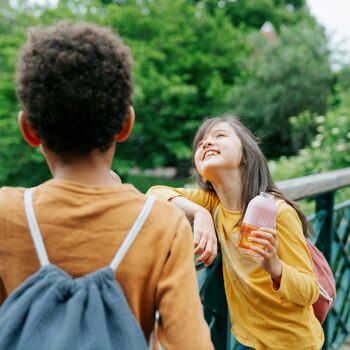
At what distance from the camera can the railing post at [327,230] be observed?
2.95 meters

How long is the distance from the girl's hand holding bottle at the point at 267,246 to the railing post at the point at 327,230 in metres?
1.57

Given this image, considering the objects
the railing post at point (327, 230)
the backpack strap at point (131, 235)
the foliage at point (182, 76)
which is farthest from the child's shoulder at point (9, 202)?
the foliage at point (182, 76)

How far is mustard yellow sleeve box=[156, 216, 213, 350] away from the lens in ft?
3.45


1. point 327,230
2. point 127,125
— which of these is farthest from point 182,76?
point 127,125

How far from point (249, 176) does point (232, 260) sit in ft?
0.97

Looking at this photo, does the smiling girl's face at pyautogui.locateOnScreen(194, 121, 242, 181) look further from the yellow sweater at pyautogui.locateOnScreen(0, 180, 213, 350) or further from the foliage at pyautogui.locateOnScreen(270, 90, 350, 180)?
the foliage at pyautogui.locateOnScreen(270, 90, 350, 180)

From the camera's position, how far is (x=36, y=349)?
973mm

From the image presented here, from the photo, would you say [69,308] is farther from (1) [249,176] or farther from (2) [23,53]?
(1) [249,176]

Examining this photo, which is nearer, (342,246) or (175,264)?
(175,264)

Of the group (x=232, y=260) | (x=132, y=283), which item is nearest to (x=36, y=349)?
(x=132, y=283)

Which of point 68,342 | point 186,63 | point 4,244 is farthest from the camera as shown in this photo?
point 186,63

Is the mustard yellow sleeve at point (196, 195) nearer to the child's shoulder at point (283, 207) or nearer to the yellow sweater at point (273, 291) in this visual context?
the yellow sweater at point (273, 291)

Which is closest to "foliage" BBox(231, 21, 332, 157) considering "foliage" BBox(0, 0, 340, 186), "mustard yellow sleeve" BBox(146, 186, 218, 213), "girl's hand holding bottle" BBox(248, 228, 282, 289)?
"foliage" BBox(0, 0, 340, 186)

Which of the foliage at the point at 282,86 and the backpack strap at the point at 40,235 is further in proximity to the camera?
the foliage at the point at 282,86
